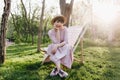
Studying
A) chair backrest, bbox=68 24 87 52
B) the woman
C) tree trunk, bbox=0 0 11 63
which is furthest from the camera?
chair backrest, bbox=68 24 87 52

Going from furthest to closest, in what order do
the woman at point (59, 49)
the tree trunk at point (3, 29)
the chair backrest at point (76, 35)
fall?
the chair backrest at point (76, 35) < the tree trunk at point (3, 29) < the woman at point (59, 49)

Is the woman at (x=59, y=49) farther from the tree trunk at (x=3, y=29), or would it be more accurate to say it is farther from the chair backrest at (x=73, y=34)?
the tree trunk at (x=3, y=29)

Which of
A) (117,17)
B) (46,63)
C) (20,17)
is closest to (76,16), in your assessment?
(20,17)

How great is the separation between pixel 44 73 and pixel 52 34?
97cm

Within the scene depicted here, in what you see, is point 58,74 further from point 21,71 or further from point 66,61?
point 21,71

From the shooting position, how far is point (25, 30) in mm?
31016

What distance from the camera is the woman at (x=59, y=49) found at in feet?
20.8

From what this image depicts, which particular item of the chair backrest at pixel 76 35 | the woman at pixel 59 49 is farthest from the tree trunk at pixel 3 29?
the chair backrest at pixel 76 35

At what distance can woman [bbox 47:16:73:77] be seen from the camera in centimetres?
633

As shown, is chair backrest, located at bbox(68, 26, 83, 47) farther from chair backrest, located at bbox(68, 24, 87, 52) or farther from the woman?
the woman

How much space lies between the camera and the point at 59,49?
652 cm

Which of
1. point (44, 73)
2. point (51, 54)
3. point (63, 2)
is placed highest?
point (63, 2)

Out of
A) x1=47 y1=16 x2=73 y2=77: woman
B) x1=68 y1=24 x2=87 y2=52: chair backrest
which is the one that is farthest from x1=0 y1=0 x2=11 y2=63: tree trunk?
x1=68 y1=24 x2=87 y2=52: chair backrest

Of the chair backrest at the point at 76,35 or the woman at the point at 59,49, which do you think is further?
the chair backrest at the point at 76,35
